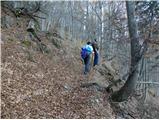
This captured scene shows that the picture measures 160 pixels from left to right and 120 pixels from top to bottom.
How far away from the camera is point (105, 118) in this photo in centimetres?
946

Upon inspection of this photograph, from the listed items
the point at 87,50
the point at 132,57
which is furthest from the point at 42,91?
the point at 87,50

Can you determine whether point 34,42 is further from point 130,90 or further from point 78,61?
point 130,90

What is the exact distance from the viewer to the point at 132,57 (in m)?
10.6

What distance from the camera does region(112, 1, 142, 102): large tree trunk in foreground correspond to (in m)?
10.4

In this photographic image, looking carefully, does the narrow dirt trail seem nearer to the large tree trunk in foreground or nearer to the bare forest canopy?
the bare forest canopy

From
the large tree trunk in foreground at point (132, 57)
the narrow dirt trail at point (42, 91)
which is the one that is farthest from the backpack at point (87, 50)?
the large tree trunk in foreground at point (132, 57)

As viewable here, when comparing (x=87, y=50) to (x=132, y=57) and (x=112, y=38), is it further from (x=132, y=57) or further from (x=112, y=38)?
(x=112, y=38)

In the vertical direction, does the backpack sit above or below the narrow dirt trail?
above

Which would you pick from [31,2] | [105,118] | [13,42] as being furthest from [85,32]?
[105,118]

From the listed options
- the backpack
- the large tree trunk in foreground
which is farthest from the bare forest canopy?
the backpack

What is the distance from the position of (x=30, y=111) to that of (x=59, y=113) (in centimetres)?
101

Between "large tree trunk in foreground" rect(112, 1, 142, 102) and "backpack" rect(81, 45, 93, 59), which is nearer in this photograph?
"large tree trunk in foreground" rect(112, 1, 142, 102)

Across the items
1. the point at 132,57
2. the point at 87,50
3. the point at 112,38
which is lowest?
the point at 132,57

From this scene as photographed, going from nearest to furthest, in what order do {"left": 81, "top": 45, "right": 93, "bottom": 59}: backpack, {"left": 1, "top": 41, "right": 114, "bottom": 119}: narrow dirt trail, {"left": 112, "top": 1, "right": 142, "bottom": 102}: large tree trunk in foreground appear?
{"left": 1, "top": 41, "right": 114, "bottom": 119}: narrow dirt trail < {"left": 112, "top": 1, "right": 142, "bottom": 102}: large tree trunk in foreground < {"left": 81, "top": 45, "right": 93, "bottom": 59}: backpack
